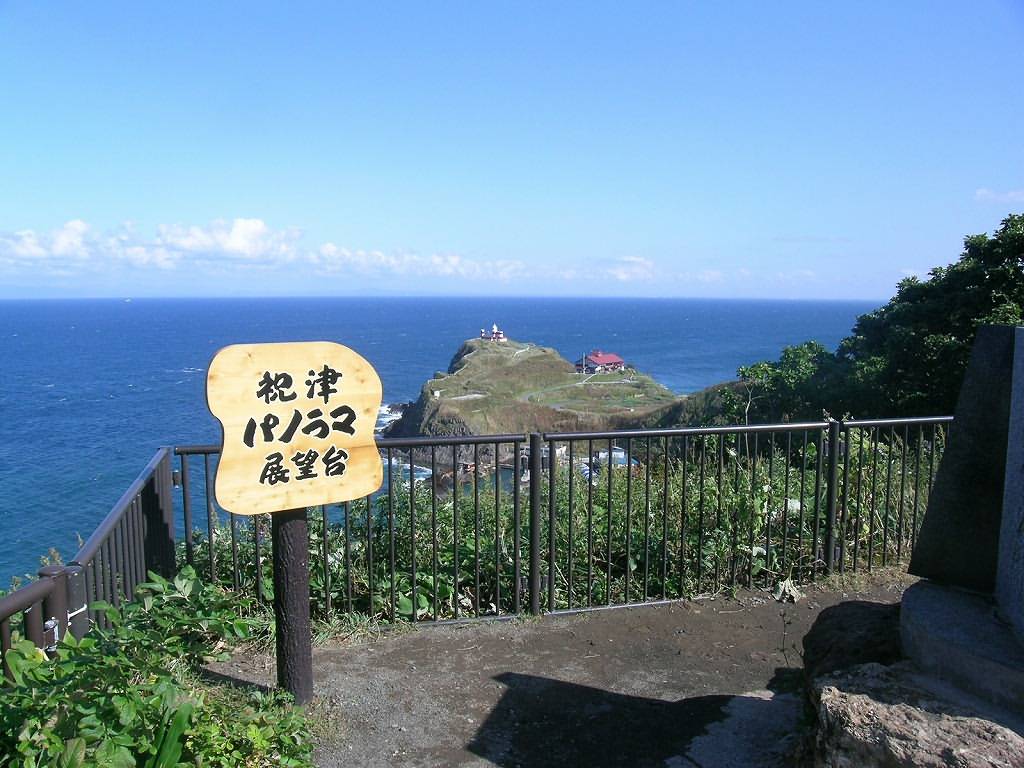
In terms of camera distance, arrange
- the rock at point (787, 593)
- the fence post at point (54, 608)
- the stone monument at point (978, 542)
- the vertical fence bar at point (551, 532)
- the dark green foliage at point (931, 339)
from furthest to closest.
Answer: the dark green foliage at point (931, 339), the rock at point (787, 593), the vertical fence bar at point (551, 532), the fence post at point (54, 608), the stone monument at point (978, 542)

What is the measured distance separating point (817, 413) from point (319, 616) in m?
16.2

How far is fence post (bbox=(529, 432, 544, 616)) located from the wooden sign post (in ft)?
4.57

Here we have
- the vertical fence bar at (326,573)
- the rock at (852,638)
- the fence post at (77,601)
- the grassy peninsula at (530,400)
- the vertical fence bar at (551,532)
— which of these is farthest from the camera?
the grassy peninsula at (530,400)

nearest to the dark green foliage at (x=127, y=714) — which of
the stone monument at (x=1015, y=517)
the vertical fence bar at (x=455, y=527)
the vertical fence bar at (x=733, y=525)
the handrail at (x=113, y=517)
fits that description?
the handrail at (x=113, y=517)

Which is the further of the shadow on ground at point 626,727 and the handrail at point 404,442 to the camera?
the handrail at point 404,442

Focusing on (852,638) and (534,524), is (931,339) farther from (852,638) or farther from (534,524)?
(852,638)

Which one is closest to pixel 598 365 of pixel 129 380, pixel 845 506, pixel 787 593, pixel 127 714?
pixel 129 380

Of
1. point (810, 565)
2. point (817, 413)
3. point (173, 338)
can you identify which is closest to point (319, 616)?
point (810, 565)

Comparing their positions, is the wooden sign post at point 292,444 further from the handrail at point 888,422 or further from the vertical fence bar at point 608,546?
the handrail at point 888,422

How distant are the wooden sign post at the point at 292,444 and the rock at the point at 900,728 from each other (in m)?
2.14

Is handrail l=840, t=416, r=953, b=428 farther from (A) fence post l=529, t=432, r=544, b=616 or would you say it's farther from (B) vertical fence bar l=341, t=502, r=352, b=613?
(B) vertical fence bar l=341, t=502, r=352, b=613

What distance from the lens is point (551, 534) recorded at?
525 cm

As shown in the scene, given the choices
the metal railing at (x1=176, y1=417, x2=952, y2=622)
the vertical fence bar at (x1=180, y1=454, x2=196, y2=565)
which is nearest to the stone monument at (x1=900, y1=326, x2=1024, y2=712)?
the metal railing at (x1=176, y1=417, x2=952, y2=622)

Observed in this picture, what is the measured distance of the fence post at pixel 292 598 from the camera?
3727 mm
